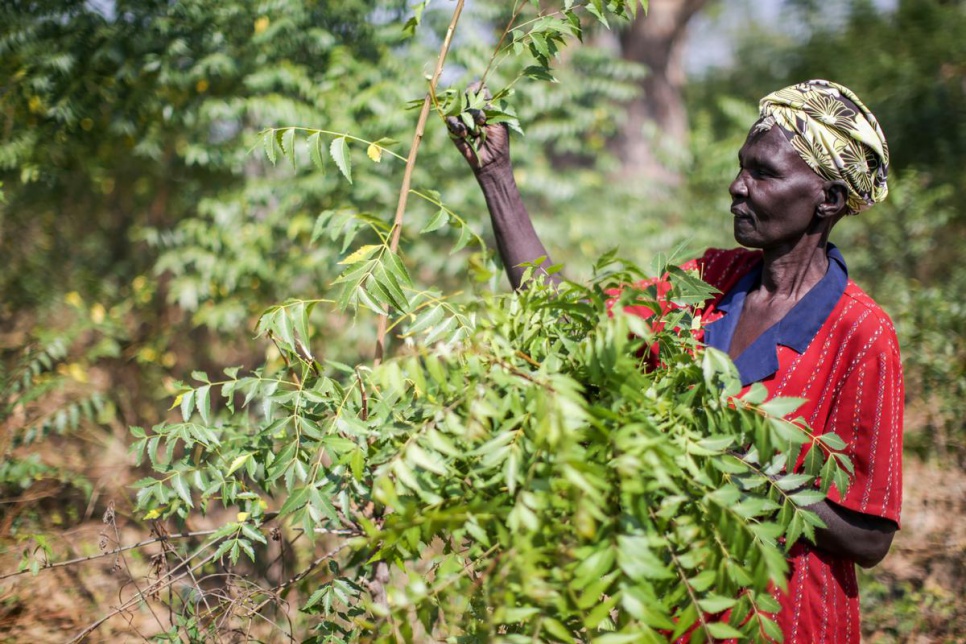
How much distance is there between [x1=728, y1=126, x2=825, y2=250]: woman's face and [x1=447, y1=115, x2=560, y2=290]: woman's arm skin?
1.70 ft

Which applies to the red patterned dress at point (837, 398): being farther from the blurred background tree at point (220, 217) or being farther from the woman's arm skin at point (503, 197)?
the blurred background tree at point (220, 217)

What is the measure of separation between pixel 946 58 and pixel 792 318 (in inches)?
278

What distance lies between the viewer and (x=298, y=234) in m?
4.54

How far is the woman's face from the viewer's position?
187cm

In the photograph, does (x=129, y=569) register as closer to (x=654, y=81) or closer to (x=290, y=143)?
(x=290, y=143)

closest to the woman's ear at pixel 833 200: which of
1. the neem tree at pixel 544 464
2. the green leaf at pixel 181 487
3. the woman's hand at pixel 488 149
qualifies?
the neem tree at pixel 544 464

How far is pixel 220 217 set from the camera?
13.9 ft

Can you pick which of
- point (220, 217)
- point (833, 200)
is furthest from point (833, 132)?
point (220, 217)

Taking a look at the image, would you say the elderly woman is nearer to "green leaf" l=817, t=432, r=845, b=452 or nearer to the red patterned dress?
the red patterned dress

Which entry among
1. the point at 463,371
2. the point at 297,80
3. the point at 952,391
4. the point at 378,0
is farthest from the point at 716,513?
the point at 378,0

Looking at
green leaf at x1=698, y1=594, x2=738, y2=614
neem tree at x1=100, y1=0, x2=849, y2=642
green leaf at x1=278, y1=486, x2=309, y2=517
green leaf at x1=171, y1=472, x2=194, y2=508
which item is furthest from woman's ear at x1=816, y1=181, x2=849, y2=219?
green leaf at x1=171, y1=472, x2=194, y2=508

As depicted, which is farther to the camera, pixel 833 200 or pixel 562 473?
pixel 833 200

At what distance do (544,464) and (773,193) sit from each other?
1032 millimetres

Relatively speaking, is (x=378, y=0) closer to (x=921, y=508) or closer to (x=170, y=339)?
(x=170, y=339)
